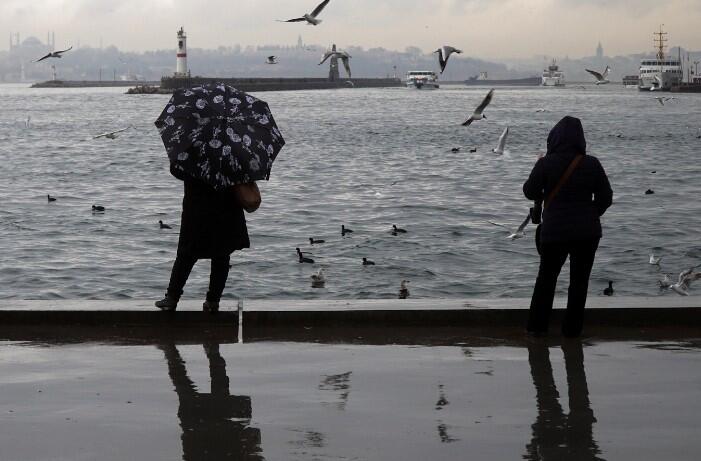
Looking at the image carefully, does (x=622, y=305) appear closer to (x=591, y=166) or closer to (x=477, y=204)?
(x=591, y=166)

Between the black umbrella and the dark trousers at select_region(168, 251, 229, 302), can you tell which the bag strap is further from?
the dark trousers at select_region(168, 251, 229, 302)

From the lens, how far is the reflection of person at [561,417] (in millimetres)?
4938

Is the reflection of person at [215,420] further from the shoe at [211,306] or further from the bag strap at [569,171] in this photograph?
the bag strap at [569,171]

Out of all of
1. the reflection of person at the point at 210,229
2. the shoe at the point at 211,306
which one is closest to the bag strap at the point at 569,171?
the reflection of person at the point at 210,229

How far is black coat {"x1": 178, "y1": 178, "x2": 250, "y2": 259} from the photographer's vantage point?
7.53 meters

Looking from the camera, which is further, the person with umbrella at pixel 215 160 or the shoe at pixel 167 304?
the shoe at pixel 167 304

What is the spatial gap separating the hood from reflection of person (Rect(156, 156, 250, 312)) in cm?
193

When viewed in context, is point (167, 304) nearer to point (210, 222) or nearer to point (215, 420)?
point (210, 222)

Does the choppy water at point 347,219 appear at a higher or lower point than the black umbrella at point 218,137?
lower

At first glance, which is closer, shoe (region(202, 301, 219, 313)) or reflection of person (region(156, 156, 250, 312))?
reflection of person (region(156, 156, 250, 312))

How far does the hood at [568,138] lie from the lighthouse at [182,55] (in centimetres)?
14137

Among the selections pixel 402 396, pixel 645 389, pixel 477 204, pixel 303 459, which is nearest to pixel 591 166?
pixel 645 389

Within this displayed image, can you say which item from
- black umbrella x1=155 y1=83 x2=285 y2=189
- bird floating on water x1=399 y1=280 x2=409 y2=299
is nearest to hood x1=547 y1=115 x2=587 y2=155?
black umbrella x1=155 y1=83 x2=285 y2=189

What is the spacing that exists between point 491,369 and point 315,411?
50.1 inches
